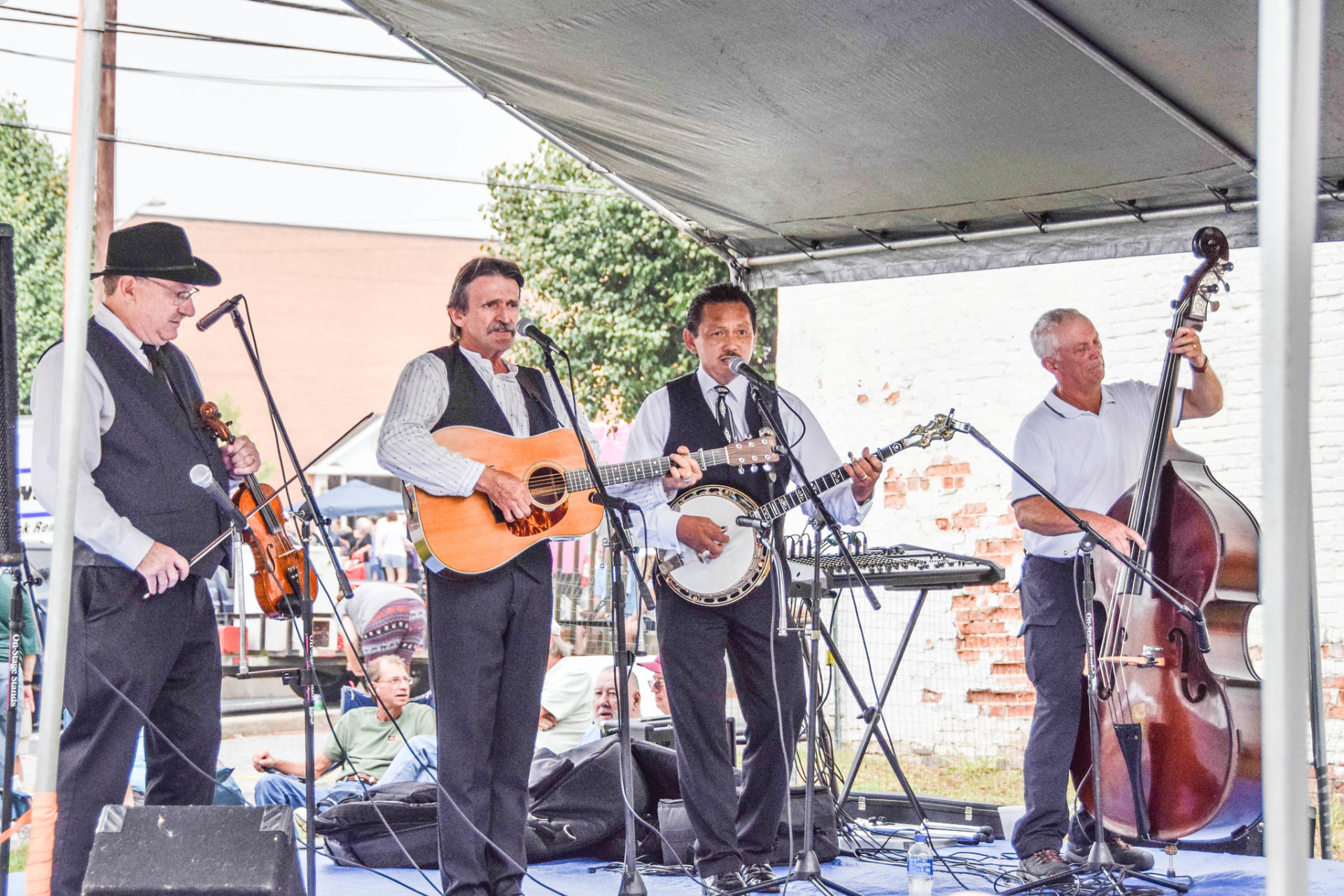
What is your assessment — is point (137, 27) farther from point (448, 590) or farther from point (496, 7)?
point (448, 590)

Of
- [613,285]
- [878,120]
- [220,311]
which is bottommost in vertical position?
[220,311]

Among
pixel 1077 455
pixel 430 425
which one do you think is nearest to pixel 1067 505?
pixel 1077 455

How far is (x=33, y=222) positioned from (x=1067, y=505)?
22.1 m

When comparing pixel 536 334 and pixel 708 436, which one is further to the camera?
pixel 708 436

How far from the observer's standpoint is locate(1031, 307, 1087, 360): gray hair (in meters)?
4.52

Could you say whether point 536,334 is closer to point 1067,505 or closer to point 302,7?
point 1067,505

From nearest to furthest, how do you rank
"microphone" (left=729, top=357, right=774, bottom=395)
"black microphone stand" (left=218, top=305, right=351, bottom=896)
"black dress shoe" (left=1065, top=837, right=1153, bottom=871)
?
"black microphone stand" (left=218, top=305, right=351, bottom=896)
"microphone" (left=729, top=357, right=774, bottom=395)
"black dress shoe" (left=1065, top=837, right=1153, bottom=871)

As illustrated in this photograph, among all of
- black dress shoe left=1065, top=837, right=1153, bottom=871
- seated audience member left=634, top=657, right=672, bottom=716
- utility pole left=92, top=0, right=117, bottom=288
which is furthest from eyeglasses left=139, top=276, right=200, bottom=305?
utility pole left=92, top=0, right=117, bottom=288

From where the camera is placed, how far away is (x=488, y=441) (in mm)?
3812

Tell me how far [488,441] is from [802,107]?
4.97 feet

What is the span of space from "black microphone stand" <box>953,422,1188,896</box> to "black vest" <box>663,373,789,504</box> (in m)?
0.68

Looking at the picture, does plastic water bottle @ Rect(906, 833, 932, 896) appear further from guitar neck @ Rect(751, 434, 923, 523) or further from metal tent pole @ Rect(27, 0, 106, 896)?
metal tent pole @ Rect(27, 0, 106, 896)

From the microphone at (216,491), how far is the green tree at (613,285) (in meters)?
10.2

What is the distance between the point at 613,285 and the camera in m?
14.2
